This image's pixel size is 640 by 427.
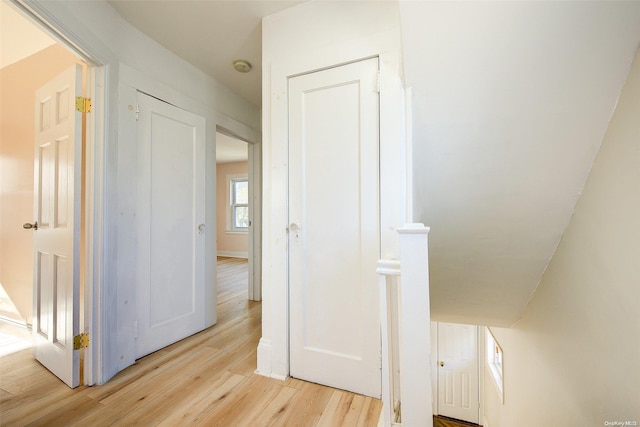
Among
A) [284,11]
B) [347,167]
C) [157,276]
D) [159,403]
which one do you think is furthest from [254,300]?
[284,11]

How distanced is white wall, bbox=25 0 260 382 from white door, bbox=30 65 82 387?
0.40ft

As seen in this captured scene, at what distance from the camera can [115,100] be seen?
174 cm

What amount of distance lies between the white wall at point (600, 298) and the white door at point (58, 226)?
256 centimetres

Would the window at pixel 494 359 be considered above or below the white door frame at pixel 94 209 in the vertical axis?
below

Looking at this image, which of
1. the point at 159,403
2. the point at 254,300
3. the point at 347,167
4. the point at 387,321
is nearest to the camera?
the point at 387,321

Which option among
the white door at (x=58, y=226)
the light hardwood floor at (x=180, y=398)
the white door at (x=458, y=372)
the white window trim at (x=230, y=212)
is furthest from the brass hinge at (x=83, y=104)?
the white window trim at (x=230, y=212)

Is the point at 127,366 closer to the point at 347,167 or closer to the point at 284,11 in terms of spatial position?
the point at 347,167

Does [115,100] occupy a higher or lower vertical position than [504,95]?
higher

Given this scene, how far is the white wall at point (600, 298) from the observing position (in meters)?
0.84

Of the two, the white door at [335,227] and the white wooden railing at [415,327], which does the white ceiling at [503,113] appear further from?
the white wooden railing at [415,327]

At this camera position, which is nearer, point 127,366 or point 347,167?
point 347,167

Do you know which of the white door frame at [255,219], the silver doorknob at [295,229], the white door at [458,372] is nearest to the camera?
the silver doorknob at [295,229]

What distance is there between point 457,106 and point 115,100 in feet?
6.74

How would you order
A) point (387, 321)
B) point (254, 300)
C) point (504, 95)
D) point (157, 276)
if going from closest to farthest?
point (504, 95)
point (387, 321)
point (157, 276)
point (254, 300)
